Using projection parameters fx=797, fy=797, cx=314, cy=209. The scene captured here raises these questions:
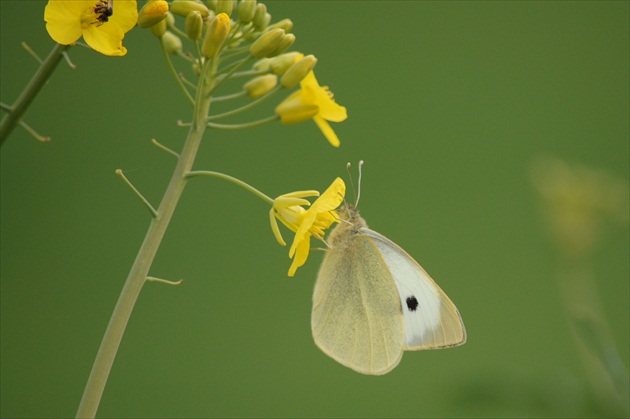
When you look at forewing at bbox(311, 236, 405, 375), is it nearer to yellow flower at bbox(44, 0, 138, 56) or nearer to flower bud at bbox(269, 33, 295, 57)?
flower bud at bbox(269, 33, 295, 57)

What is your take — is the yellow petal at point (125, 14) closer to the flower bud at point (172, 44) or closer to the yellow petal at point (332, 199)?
the flower bud at point (172, 44)

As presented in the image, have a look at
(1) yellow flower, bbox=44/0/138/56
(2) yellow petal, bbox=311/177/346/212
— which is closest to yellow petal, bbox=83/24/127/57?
(1) yellow flower, bbox=44/0/138/56

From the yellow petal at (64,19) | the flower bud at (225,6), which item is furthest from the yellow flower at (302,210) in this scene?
the yellow petal at (64,19)

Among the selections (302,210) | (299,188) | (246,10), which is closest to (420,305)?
(302,210)

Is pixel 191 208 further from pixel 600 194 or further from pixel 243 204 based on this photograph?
pixel 600 194

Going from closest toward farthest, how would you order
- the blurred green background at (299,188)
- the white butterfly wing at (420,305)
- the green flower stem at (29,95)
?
1. the green flower stem at (29,95)
2. the white butterfly wing at (420,305)
3. the blurred green background at (299,188)

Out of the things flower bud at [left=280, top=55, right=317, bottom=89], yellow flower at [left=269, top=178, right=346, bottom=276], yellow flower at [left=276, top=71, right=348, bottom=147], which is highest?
flower bud at [left=280, top=55, right=317, bottom=89]

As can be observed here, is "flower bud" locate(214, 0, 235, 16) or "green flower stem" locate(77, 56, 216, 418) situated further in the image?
"flower bud" locate(214, 0, 235, 16)
